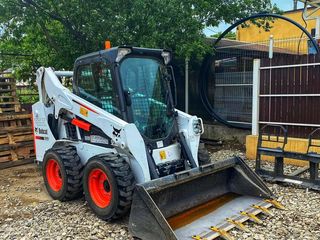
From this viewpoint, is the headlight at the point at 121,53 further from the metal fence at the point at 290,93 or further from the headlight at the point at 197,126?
the metal fence at the point at 290,93

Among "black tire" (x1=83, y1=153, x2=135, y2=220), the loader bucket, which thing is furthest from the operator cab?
the loader bucket

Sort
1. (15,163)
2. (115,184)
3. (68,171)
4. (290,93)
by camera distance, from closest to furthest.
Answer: (115,184) → (68,171) → (290,93) → (15,163)

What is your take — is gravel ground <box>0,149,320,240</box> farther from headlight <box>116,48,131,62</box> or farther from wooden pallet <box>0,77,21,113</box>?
wooden pallet <box>0,77,21,113</box>

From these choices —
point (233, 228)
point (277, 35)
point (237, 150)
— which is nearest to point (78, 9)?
point (237, 150)

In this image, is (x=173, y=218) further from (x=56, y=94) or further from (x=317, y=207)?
(x=56, y=94)

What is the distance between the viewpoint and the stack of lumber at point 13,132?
26.3ft

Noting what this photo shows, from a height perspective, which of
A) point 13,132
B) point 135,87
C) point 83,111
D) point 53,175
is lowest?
point 53,175

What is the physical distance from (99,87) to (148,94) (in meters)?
0.71

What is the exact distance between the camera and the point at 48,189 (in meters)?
5.71

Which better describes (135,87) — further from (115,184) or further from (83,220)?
(83,220)

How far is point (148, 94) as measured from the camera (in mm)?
5023

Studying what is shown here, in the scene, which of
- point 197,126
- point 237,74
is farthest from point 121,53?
point 237,74

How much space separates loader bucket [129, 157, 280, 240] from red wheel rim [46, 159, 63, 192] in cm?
211

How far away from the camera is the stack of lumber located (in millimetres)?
8016
